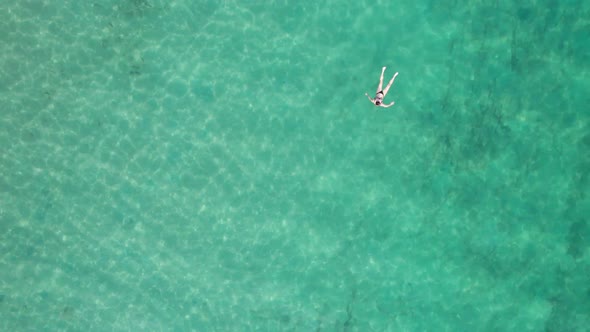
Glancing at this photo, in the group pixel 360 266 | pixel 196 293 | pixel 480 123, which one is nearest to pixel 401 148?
pixel 480 123

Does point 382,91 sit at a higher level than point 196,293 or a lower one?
higher

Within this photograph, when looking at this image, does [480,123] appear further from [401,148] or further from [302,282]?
[302,282]

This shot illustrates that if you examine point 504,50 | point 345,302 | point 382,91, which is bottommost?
point 345,302

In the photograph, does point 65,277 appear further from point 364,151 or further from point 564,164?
point 564,164

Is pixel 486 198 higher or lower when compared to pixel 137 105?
lower

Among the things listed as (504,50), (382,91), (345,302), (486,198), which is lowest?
(345,302)

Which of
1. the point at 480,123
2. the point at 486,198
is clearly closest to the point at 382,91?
the point at 480,123
